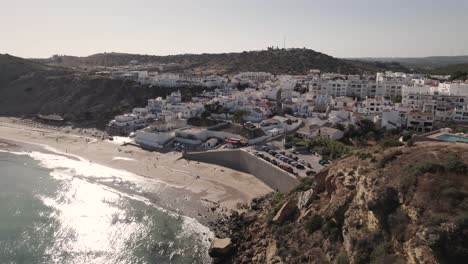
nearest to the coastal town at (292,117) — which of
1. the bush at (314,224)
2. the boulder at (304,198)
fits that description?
the boulder at (304,198)

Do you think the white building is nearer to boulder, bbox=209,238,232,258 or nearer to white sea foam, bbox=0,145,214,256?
white sea foam, bbox=0,145,214,256

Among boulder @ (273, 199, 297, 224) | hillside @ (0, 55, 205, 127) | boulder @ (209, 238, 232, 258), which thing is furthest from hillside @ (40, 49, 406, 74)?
boulder @ (209, 238, 232, 258)

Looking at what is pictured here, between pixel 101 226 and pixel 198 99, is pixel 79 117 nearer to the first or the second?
pixel 198 99

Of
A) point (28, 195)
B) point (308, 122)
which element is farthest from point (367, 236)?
point (308, 122)

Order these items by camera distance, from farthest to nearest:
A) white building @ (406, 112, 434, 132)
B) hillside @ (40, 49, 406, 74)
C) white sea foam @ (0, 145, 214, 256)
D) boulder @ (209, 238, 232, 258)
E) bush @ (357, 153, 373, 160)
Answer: hillside @ (40, 49, 406, 74) → white building @ (406, 112, 434, 132) → white sea foam @ (0, 145, 214, 256) → boulder @ (209, 238, 232, 258) → bush @ (357, 153, 373, 160)

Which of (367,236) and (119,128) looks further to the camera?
(119,128)

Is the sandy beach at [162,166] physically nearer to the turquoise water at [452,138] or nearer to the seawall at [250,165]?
the seawall at [250,165]
